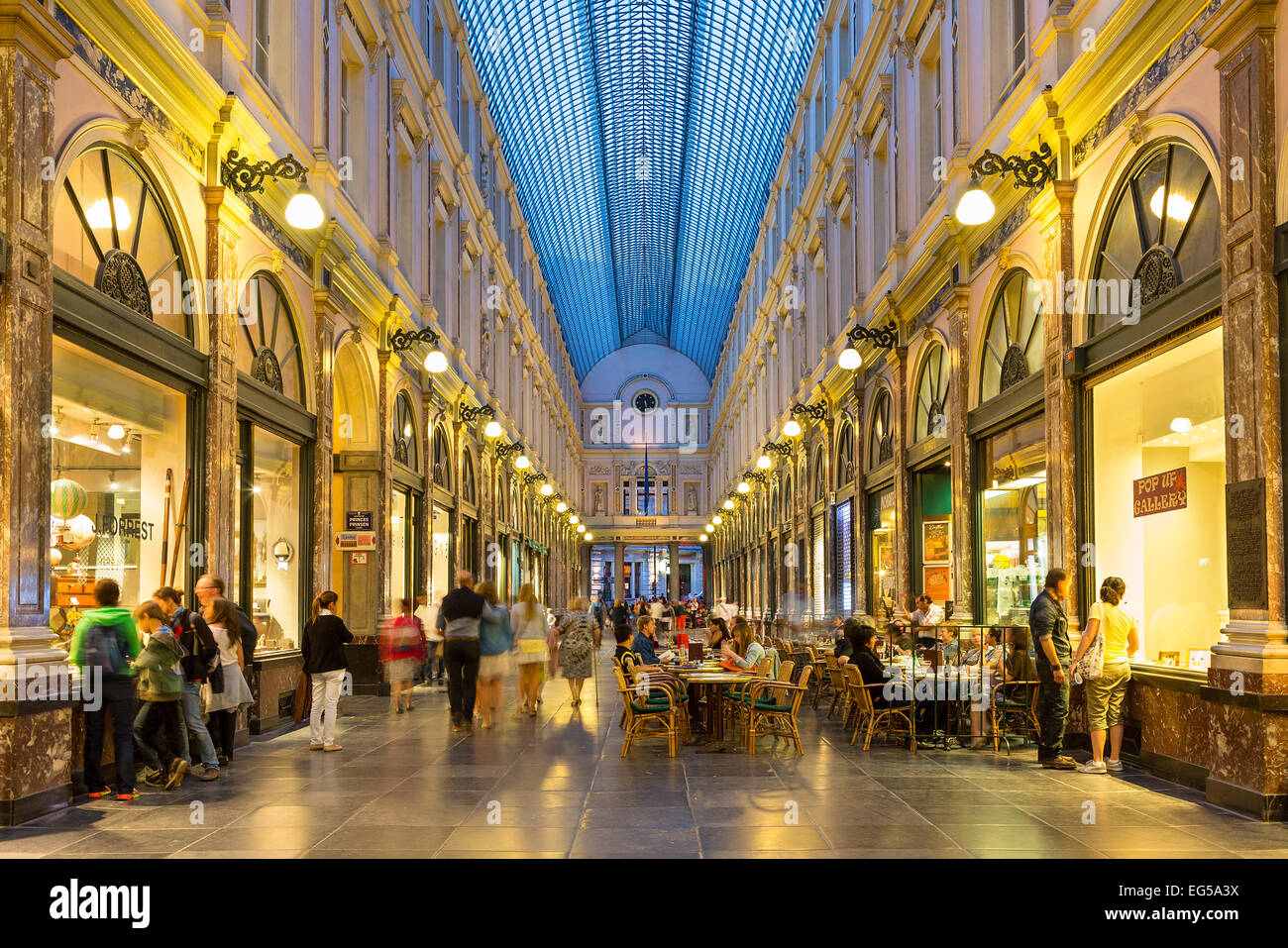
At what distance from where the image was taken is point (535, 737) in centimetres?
1245

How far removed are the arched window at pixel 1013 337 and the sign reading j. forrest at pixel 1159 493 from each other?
216 cm

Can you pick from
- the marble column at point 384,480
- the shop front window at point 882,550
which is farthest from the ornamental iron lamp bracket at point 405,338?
the shop front window at point 882,550

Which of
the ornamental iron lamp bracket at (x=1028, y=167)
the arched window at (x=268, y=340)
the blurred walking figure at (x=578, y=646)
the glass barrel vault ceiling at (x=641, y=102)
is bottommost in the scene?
the blurred walking figure at (x=578, y=646)

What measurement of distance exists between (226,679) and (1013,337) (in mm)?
8724

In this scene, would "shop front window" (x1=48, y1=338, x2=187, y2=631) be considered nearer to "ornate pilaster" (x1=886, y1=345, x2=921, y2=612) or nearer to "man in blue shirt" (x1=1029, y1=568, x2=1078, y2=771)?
"man in blue shirt" (x1=1029, y1=568, x2=1078, y2=771)

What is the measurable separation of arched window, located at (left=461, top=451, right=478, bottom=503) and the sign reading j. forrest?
54.1 feet

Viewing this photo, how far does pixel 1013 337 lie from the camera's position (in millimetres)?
12891

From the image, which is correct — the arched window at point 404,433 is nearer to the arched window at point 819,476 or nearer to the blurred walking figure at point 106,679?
the arched window at point 819,476

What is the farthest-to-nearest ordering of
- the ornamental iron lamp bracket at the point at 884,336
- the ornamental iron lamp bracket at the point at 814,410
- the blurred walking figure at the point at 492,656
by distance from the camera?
the ornamental iron lamp bracket at the point at 814,410
the ornamental iron lamp bracket at the point at 884,336
the blurred walking figure at the point at 492,656

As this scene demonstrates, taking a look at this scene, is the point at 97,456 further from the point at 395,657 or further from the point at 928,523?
the point at 928,523

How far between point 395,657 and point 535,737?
3.35 meters

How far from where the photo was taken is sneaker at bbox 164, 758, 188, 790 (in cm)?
876

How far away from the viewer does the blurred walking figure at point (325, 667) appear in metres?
11.2
